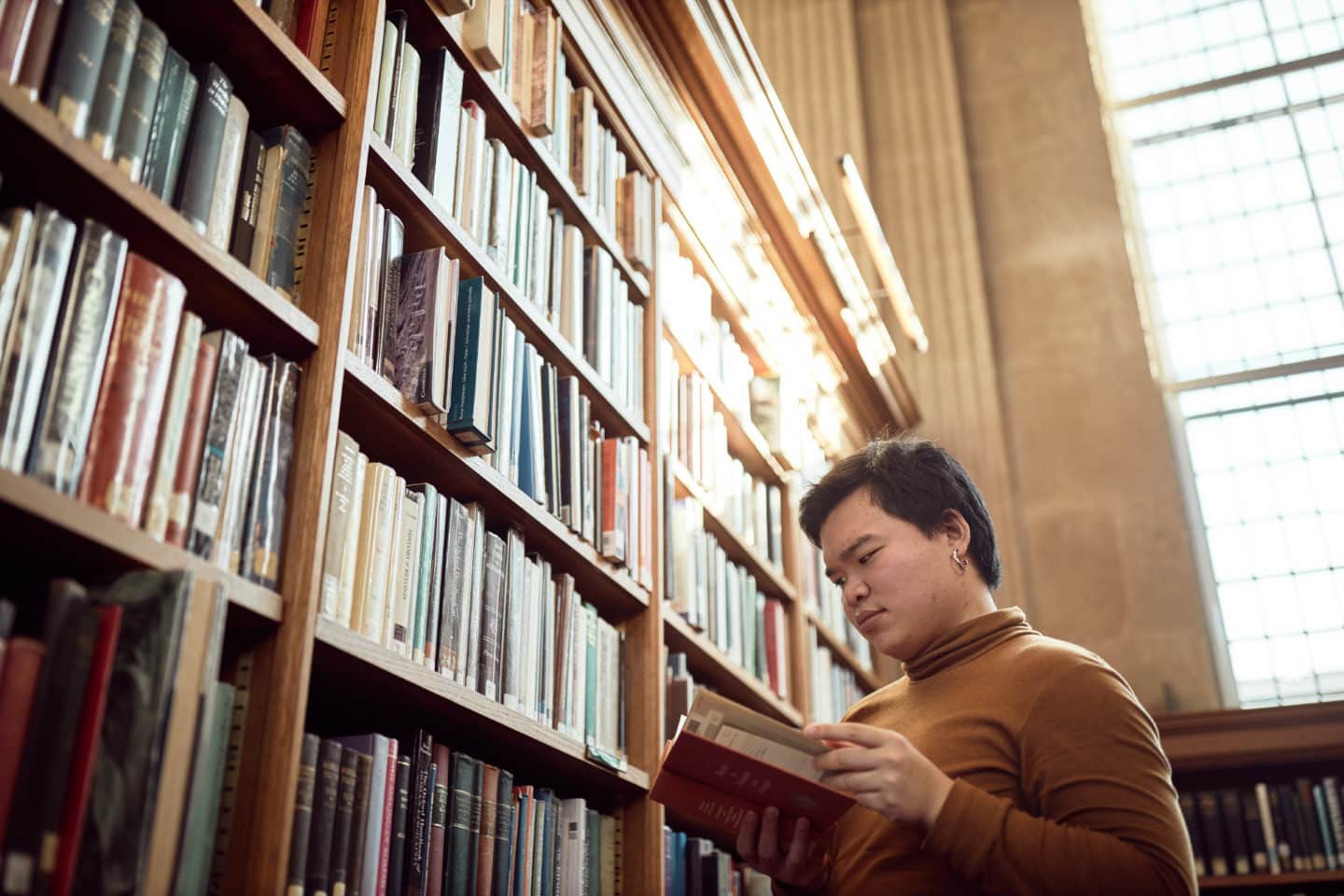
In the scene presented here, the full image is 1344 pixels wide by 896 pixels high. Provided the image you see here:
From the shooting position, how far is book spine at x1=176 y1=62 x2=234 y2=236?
5.26 feet

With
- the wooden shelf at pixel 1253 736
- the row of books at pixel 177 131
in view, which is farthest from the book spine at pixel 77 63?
the wooden shelf at pixel 1253 736

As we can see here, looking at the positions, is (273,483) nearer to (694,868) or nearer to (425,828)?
(425,828)

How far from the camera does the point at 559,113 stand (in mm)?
2803

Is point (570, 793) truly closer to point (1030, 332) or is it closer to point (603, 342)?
point (603, 342)

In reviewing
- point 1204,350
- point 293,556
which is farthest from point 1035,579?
point 293,556

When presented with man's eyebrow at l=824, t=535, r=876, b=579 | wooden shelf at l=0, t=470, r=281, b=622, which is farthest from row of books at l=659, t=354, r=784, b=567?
wooden shelf at l=0, t=470, r=281, b=622

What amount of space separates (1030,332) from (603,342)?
3.94m

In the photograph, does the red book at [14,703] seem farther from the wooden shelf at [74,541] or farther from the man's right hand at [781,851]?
the man's right hand at [781,851]

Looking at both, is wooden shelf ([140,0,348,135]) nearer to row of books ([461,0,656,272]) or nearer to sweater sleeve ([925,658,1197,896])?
row of books ([461,0,656,272])

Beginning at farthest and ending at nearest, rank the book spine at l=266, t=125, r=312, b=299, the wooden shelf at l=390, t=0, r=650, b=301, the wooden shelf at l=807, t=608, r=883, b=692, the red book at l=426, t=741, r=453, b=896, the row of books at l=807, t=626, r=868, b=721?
the wooden shelf at l=807, t=608, r=883, b=692
the row of books at l=807, t=626, r=868, b=721
the wooden shelf at l=390, t=0, r=650, b=301
the red book at l=426, t=741, r=453, b=896
the book spine at l=266, t=125, r=312, b=299

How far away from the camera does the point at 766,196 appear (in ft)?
13.2

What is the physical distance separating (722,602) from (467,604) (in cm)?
140

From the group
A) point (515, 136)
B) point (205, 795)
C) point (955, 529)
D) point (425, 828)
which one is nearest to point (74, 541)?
point (205, 795)

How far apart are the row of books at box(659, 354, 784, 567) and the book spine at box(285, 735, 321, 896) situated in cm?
162
